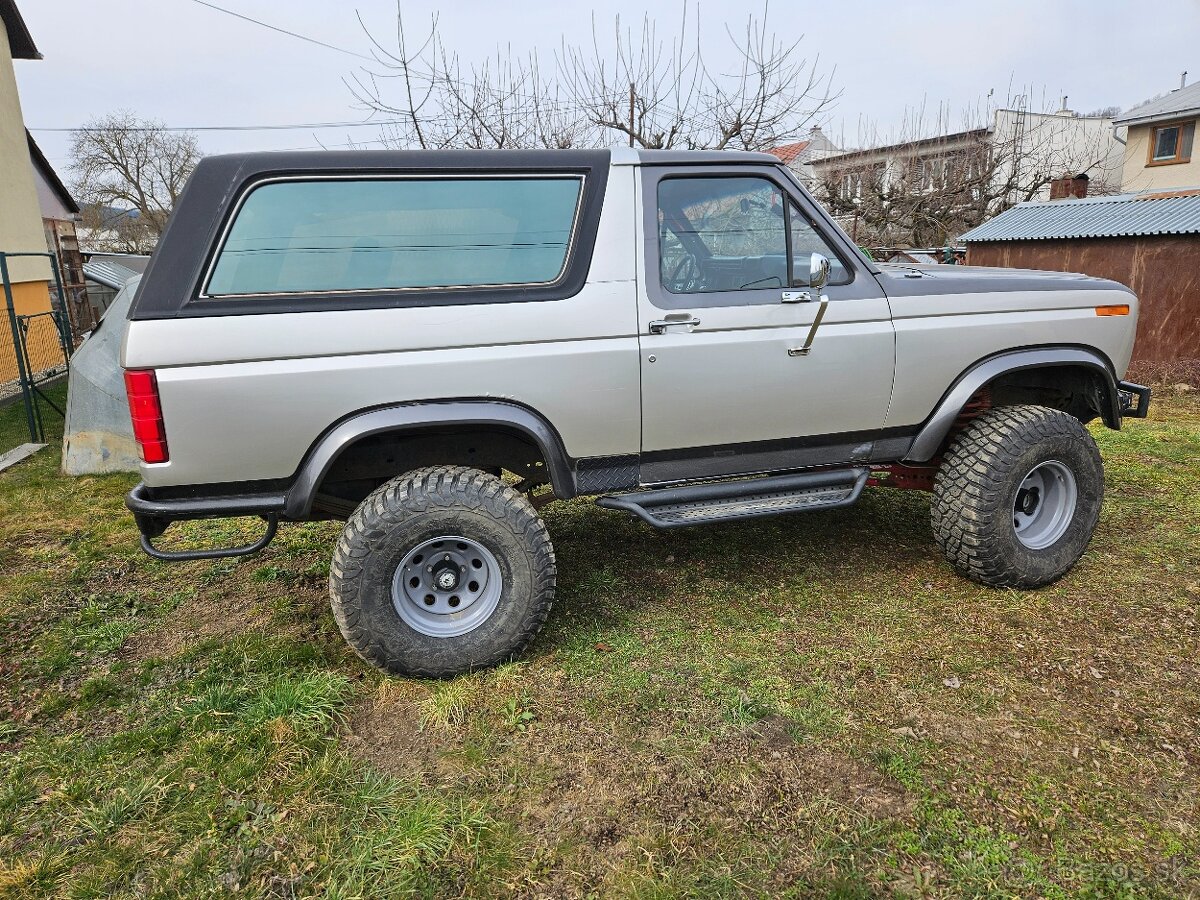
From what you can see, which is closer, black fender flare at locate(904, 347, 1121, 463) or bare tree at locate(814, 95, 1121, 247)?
black fender flare at locate(904, 347, 1121, 463)

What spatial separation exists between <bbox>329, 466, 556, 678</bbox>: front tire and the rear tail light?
2.44ft

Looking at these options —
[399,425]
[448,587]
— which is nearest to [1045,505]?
[448,587]

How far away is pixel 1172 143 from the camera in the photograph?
23109mm

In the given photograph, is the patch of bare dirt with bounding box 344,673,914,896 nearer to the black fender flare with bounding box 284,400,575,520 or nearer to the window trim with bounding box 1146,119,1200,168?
the black fender flare with bounding box 284,400,575,520

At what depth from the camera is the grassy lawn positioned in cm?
221

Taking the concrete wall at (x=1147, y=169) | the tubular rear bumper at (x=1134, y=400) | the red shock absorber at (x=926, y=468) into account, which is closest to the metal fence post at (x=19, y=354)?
the red shock absorber at (x=926, y=468)

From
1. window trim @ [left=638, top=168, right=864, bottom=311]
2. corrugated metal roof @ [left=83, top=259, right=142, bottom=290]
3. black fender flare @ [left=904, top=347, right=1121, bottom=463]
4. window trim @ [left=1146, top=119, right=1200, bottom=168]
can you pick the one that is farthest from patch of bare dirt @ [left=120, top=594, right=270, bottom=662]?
window trim @ [left=1146, top=119, right=1200, bottom=168]

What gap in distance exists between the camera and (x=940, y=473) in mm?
3844

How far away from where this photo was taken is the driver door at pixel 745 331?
3277mm

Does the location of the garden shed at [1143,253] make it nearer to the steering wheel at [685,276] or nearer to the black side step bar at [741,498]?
the black side step bar at [741,498]

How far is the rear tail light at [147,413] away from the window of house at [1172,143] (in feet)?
94.2

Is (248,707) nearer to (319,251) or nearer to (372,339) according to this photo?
(372,339)

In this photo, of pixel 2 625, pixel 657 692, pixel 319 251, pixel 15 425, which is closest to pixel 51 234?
pixel 15 425

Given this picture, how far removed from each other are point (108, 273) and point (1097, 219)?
38.0 ft
